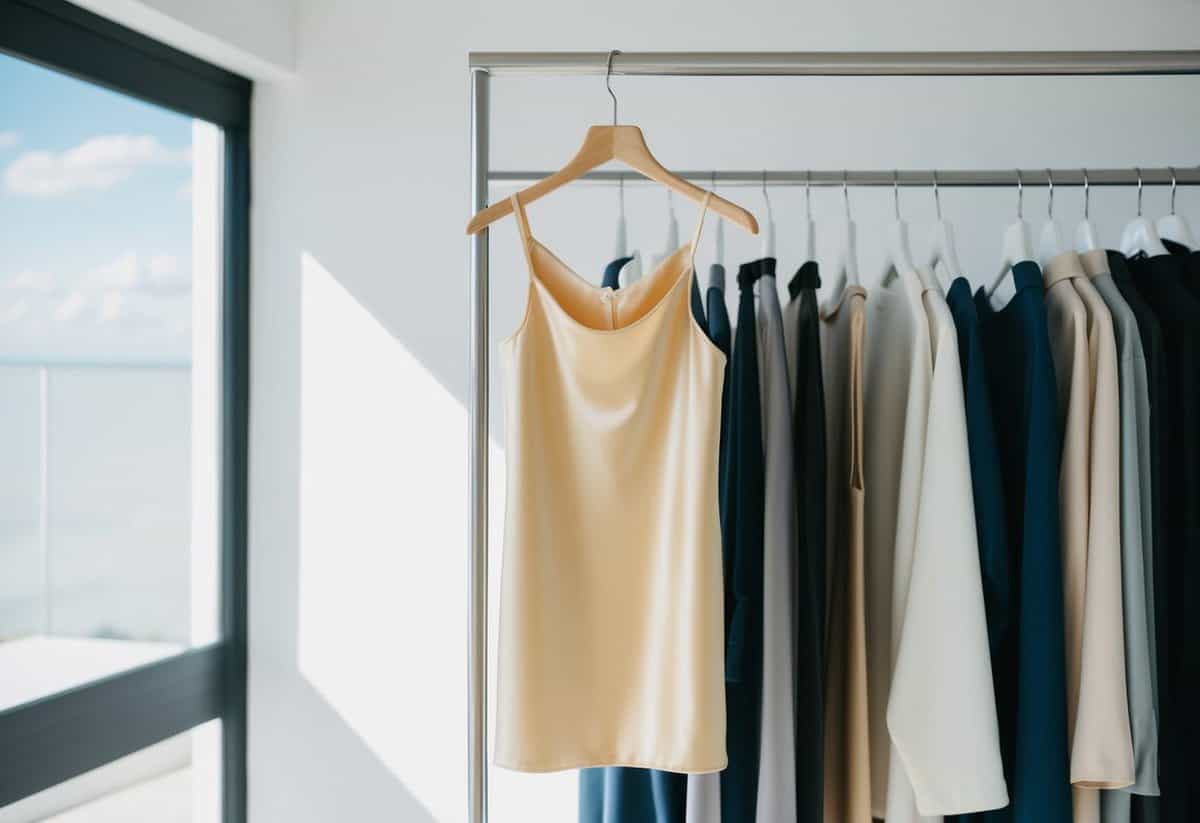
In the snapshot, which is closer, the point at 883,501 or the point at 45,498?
the point at 883,501

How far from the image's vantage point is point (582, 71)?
1.17 m

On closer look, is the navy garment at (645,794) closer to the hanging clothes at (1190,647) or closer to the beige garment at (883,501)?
the beige garment at (883,501)

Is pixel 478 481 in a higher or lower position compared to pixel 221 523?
higher

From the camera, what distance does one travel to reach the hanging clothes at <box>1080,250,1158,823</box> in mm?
1124

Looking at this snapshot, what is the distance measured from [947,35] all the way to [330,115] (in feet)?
4.36

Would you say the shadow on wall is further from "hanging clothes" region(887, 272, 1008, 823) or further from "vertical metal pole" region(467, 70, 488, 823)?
"hanging clothes" region(887, 272, 1008, 823)

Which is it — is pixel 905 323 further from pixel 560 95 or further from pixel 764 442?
pixel 560 95

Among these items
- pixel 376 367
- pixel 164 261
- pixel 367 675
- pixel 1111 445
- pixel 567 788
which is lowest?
pixel 567 788

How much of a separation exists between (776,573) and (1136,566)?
1.38 feet

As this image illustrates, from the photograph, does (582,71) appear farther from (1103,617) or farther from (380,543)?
(380,543)

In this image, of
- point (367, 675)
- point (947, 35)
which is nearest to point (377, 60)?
point (947, 35)

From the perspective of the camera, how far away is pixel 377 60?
212cm

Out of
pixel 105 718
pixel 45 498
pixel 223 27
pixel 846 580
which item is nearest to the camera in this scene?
pixel 846 580

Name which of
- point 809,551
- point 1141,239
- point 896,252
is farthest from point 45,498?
point 1141,239
